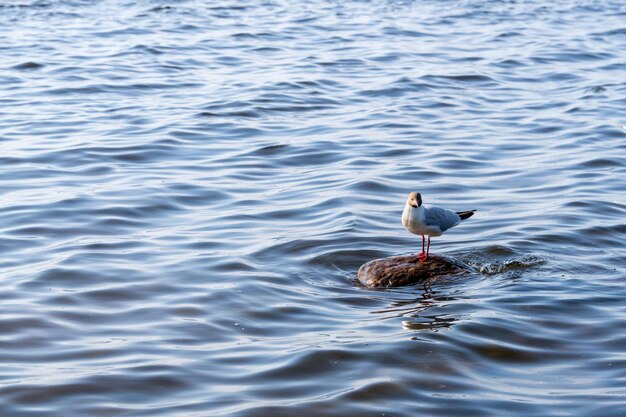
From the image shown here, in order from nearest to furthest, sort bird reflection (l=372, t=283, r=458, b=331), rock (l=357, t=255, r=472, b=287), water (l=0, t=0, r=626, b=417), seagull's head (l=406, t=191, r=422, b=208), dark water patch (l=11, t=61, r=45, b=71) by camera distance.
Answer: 1. water (l=0, t=0, r=626, b=417)
2. bird reflection (l=372, t=283, r=458, b=331)
3. seagull's head (l=406, t=191, r=422, b=208)
4. rock (l=357, t=255, r=472, b=287)
5. dark water patch (l=11, t=61, r=45, b=71)

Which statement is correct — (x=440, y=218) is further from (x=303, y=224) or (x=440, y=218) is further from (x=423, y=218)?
(x=303, y=224)

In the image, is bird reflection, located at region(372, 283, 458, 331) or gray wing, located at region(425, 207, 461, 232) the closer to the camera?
bird reflection, located at region(372, 283, 458, 331)

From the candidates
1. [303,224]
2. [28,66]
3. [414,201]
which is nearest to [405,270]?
[414,201]

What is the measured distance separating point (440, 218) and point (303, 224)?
1.85 m

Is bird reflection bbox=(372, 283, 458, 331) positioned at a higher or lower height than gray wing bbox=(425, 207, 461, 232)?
lower

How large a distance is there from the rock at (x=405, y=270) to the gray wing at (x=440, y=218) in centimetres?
26

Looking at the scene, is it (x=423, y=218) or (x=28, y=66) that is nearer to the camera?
(x=423, y=218)

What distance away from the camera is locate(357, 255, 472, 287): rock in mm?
8117

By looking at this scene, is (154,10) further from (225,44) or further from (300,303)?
(300,303)

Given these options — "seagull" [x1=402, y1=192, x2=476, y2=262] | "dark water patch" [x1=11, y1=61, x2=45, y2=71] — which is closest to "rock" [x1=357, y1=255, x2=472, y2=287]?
"seagull" [x1=402, y1=192, x2=476, y2=262]

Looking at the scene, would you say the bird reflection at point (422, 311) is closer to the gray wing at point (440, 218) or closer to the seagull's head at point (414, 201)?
the gray wing at point (440, 218)

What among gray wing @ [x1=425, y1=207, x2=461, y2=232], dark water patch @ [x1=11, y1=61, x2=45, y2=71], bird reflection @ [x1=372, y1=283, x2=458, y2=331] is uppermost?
gray wing @ [x1=425, y1=207, x2=461, y2=232]

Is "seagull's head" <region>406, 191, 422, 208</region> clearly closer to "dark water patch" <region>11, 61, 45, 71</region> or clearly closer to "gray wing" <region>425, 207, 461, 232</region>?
"gray wing" <region>425, 207, 461, 232</region>

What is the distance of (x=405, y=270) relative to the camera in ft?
26.7
